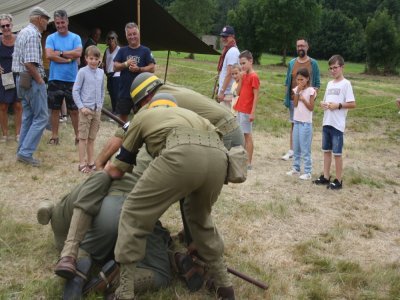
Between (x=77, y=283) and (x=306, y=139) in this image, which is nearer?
(x=77, y=283)

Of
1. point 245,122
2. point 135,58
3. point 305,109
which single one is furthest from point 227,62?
point 305,109

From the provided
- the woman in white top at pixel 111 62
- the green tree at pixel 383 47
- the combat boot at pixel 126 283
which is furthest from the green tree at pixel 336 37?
the combat boot at pixel 126 283

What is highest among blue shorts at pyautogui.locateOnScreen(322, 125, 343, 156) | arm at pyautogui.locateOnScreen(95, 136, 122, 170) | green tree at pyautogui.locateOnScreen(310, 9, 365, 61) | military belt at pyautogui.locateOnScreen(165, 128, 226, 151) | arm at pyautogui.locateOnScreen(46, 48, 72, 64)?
green tree at pyautogui.locateOnScreen(310, 9, 365, 61)

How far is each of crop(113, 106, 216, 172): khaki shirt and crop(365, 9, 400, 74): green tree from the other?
35805 mm

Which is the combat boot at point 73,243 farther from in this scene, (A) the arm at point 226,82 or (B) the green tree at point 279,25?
(B) the green tree at point 279,25

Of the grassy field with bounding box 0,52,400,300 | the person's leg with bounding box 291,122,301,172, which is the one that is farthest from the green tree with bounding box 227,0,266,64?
the grassy field with bounding box 0,52,400,300

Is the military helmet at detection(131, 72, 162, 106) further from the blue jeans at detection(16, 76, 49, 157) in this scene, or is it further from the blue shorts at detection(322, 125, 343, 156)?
the blue shorts at detection(322, 125, 343, 156)

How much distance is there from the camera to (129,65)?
21.4 feet

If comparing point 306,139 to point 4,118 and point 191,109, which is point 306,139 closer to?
point 191,109

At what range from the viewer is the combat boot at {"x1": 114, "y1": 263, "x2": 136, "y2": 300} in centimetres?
282

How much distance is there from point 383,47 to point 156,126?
37780 mm

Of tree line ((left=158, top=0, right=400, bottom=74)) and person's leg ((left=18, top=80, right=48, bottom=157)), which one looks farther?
tree line ((left=158, top=0, right=400, bottom=74))

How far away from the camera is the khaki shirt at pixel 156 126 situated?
112 inches

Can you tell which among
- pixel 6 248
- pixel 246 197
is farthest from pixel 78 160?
pixel 6 248
